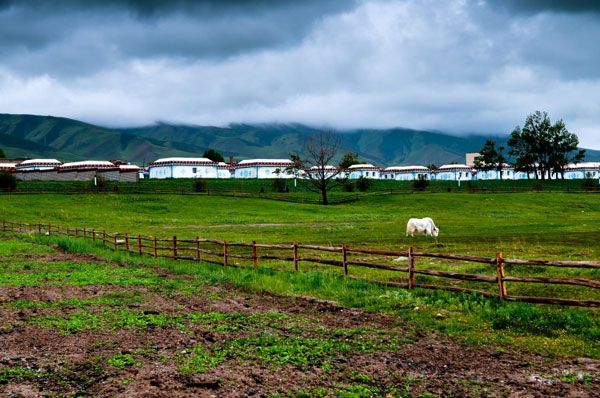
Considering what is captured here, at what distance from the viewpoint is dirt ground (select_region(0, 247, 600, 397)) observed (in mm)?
9078

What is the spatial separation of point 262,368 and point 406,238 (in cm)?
3089

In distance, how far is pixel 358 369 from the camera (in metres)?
10.2

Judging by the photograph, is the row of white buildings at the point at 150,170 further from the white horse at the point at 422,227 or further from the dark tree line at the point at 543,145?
the white horse at the point at 422,227

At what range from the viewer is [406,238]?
3997 centimetres

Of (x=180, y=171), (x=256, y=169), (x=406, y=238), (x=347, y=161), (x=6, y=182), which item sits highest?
(x=256, y=169)

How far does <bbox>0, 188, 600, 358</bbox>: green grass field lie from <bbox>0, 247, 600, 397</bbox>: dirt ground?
4.58ft

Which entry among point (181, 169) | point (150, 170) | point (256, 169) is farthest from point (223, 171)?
point (150, 170)

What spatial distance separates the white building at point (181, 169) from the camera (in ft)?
542

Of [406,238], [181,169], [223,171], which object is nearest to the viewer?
[406,238]

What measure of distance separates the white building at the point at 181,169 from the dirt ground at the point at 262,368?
153712 millimetres

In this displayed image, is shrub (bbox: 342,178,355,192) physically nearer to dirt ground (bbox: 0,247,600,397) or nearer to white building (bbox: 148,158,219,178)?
white building (bbox: 148,158,219,178)

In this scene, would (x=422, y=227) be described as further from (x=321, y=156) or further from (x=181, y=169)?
(x=181, y=169)

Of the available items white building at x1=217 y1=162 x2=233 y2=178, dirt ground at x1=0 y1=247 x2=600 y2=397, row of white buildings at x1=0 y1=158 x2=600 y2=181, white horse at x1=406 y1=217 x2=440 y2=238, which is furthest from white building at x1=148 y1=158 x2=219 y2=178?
dirt ground at x1=0 y1=247 x2=600 y2=397

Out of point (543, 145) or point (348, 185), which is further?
point (543, 145)
